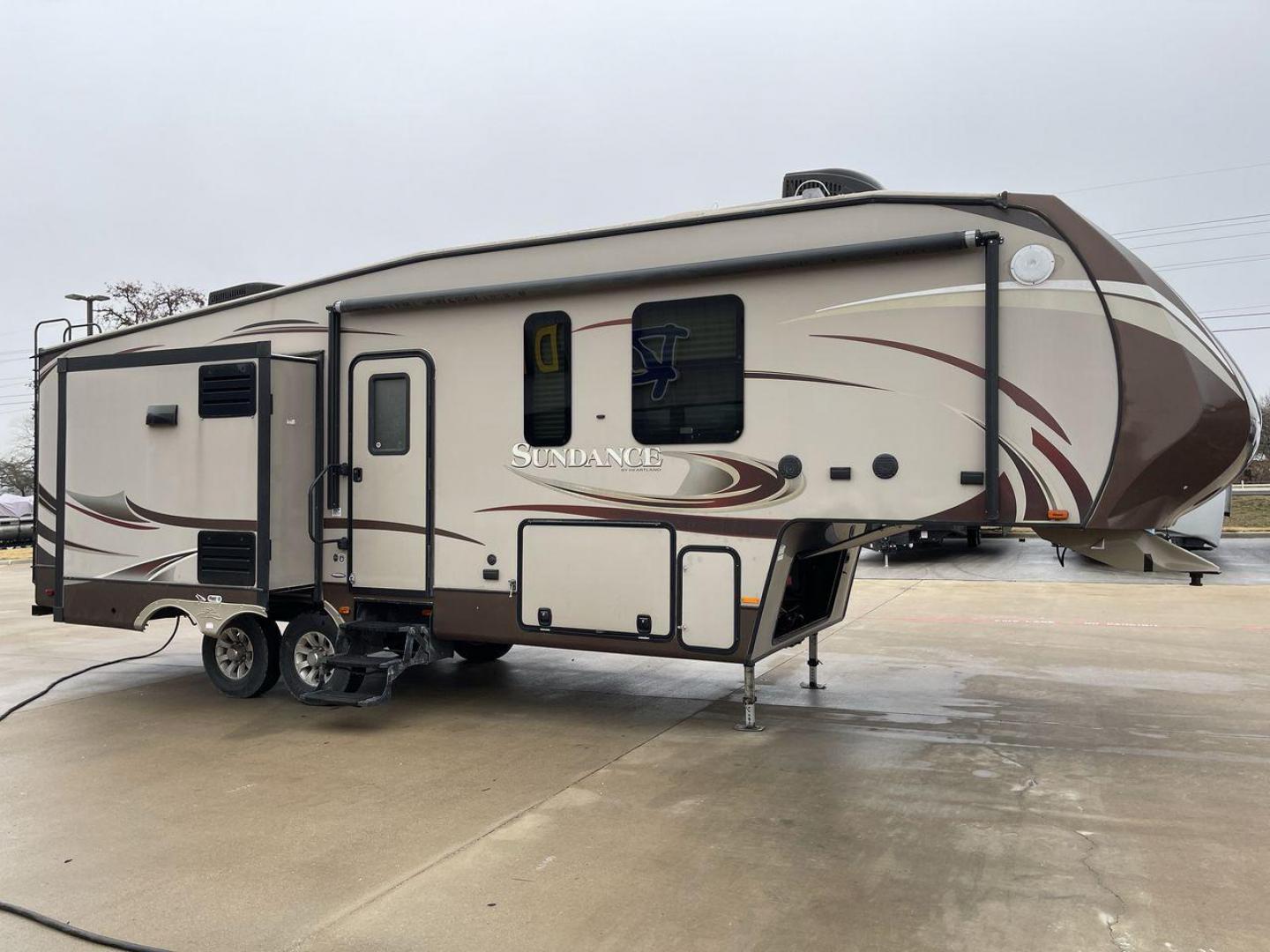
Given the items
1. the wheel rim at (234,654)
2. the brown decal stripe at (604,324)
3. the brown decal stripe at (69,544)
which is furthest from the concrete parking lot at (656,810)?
the brown decal stripe at (604,324)

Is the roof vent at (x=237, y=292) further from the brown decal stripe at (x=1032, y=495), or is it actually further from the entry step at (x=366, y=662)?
the brown decal stripe at (x=1032, y=495)

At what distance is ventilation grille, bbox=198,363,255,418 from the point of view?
7176 millimetres

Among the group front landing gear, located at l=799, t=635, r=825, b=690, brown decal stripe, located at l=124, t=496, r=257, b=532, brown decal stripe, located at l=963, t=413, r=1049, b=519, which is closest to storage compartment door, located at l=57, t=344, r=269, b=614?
brown decal stripe, located at l=124, t=496, r=257, b=532

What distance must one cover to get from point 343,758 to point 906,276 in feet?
14.7

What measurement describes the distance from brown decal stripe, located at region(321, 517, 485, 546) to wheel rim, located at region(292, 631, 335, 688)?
84cm

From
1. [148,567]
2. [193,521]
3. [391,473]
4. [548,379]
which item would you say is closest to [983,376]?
[548,379]

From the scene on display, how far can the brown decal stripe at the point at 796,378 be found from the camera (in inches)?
231

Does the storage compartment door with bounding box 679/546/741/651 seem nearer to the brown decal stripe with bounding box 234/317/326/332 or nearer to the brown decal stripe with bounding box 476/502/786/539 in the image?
the brown decal stripe with bounding box 476/502/786/539

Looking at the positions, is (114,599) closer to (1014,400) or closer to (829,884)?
(829,884)

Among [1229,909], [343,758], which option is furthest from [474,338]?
[1229,909]

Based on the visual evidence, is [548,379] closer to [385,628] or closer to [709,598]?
[709,598]

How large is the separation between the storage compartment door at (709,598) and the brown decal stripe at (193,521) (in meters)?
3.21

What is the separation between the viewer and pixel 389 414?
24.0 ft

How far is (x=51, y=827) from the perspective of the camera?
4.86 metres
